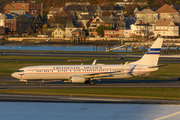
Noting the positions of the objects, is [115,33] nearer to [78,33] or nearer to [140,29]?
[140,29]

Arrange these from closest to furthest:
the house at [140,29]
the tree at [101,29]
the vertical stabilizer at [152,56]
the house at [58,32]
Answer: the vertical stabilizer at [152,56]
the house at [140,29]
the tree at [101,29]
the house at [58,32]

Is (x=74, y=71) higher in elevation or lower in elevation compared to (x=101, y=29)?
lower

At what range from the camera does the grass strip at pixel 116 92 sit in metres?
43.5

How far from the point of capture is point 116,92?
4678 centimetres

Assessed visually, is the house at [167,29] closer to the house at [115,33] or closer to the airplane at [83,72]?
the house at [115,33]

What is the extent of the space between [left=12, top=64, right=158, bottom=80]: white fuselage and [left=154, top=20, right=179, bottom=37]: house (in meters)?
130

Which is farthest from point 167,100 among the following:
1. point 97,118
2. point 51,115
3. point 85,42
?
point 85,42

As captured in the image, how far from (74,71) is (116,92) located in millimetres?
9884

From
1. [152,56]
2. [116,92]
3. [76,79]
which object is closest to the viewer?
[116,92]

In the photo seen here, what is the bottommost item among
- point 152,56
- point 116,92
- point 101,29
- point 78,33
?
point 116,92

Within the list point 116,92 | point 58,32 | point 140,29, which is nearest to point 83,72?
point 116,92

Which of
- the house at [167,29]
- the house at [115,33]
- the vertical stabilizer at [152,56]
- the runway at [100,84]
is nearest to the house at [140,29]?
the house at [167,29]

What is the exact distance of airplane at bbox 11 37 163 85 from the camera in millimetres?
52469

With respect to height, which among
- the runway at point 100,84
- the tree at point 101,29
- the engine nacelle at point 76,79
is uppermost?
the tree at point 101,29
